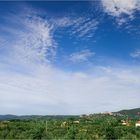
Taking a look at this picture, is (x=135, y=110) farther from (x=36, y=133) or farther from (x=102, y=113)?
(x=36, y=133)

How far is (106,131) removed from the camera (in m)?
45.3

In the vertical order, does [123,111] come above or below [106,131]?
above

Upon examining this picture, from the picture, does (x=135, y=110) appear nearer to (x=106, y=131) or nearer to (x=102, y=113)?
(x=102, y=113)

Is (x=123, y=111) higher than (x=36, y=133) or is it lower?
higher

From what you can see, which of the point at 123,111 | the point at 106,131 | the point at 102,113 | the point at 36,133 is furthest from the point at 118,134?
the point at 123,111

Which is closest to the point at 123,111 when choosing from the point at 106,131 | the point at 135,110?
the point at 135,110

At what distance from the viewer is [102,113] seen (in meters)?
153

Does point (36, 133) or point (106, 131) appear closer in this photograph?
point (36, 133)

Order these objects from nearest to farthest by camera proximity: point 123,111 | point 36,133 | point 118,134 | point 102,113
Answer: point 36,133
point 118,134
point 102,113
point 123,111

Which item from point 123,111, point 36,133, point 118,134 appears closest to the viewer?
point 36,133

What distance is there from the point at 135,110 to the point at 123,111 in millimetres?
9395

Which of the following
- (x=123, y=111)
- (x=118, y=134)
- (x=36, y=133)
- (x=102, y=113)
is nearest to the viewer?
(x=36, y=133)

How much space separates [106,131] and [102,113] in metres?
108

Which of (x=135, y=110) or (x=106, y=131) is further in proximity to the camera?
(x=135, y=110)
